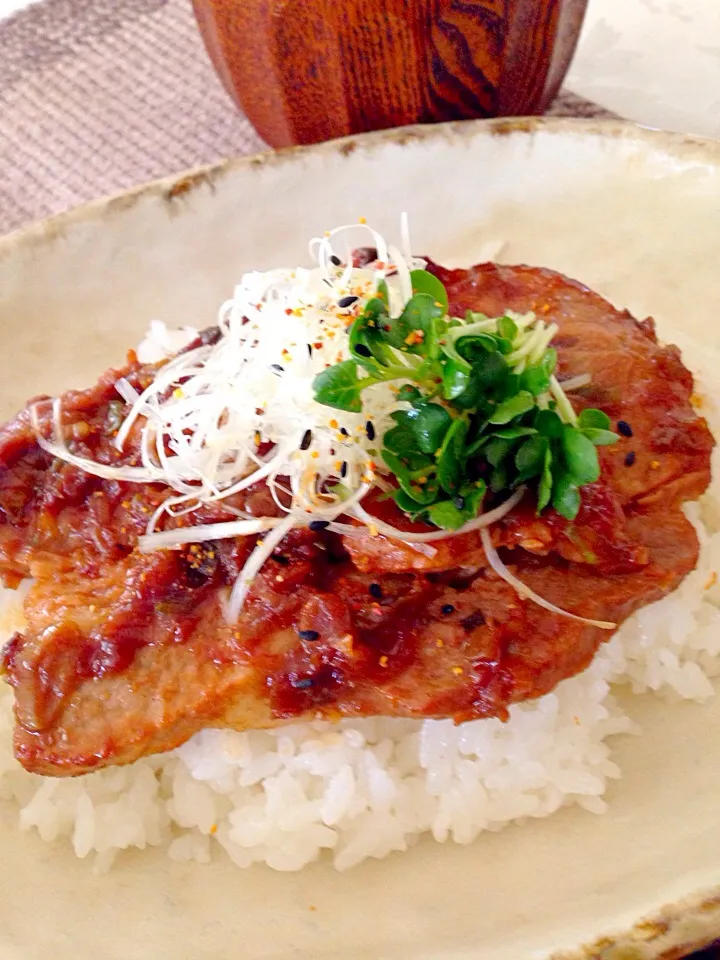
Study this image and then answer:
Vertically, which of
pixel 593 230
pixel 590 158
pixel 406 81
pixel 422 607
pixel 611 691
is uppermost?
pixel 406 81

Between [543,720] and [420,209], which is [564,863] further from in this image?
[420,209]

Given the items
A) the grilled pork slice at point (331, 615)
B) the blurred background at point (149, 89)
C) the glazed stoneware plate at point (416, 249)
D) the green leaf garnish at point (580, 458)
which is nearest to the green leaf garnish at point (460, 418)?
the green leaf garnish at point (580, 458)

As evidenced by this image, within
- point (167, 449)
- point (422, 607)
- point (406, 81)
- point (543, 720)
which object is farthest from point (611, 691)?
point (406, 81)

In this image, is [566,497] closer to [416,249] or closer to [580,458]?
[580,458]

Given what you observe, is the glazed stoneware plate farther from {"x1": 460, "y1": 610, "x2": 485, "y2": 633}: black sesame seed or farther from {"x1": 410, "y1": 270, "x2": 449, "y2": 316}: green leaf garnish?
{"x1": 410, "y1": 270, "x2": 449, "y2": 316}: green leaf garnish

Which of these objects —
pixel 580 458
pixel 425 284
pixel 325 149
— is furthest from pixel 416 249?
pixel 580 458

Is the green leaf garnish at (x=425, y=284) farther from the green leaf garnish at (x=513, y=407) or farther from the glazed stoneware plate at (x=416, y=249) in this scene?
the glazed stoneware plate at (x=416, y=249)

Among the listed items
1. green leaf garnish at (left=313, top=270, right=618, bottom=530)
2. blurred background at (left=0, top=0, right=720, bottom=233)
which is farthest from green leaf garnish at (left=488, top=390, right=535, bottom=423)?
blurred background at (left=0, top=0, right=720, bottom=233)
